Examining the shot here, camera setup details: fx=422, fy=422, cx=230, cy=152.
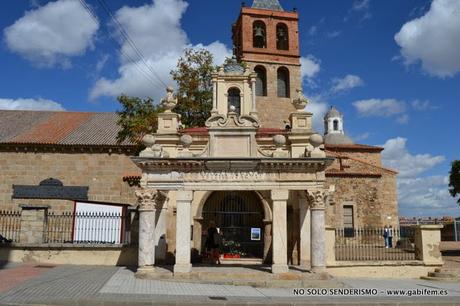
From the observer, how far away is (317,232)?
13820mm

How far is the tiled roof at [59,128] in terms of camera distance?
26641 mm

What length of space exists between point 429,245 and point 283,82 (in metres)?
19.6

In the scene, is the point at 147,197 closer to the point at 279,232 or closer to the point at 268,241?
the point at 279,232

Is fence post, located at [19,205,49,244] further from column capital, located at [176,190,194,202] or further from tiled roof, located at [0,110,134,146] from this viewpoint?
tiled roof, located at [0,110,134,146]

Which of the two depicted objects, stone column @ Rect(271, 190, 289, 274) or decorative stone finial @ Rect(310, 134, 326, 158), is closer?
stone column @ Rect(271, 190, 289, 274)

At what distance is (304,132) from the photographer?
1672cm

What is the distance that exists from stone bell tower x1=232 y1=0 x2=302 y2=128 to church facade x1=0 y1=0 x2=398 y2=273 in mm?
86

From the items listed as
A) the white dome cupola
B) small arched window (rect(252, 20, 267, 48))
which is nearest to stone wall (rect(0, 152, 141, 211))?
small arched window (rect(252, 20, 267, 48))

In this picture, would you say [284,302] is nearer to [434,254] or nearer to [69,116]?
[434,254]

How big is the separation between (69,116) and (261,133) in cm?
1855

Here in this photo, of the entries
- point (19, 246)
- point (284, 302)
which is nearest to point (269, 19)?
point (19, 246)

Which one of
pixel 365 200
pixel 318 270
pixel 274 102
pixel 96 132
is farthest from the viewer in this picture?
pixel 274 102

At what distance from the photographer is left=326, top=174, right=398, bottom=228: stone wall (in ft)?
91.1

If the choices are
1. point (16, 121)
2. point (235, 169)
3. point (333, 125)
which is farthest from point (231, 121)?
point (333, 125)
